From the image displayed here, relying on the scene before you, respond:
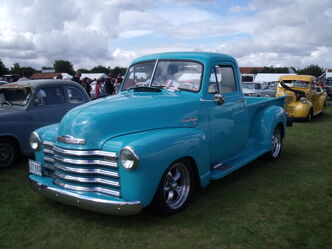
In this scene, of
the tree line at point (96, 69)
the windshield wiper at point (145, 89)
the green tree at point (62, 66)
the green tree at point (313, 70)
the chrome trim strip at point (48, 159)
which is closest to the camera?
the chrome trim strip at point (48, 159)

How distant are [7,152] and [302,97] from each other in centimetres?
1045

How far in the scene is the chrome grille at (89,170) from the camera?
3.35 meters

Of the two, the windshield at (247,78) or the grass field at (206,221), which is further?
the windshield at (247,78)

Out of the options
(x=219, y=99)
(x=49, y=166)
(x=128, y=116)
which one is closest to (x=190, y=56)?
(x=219, y=99)

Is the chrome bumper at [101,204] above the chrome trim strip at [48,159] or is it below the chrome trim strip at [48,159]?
below

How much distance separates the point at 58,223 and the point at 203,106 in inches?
92.4

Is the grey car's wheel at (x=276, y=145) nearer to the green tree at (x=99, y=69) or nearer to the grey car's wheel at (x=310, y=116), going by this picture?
the grey car's wheel at (x=310, y=116)

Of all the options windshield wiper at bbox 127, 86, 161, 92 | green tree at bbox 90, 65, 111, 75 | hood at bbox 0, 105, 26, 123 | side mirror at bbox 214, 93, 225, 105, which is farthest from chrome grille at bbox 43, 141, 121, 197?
green tree at bbox 90, 65, 111, 75

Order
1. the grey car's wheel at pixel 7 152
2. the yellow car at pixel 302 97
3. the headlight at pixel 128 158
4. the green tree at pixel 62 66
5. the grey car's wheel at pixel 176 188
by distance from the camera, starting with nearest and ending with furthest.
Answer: the headlight at pixel 128 158 < the grey car's wheel at pixel 176 188 < the grey car's wheel at pixel 7 152 < the yellow car at pixel 302 97 < the green tree at pixel 62 66

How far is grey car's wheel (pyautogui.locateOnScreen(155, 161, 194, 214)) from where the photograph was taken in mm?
3701

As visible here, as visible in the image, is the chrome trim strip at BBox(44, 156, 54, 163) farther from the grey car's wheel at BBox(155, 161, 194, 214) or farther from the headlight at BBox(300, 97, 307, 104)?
the headlight at BBox(300, 97, 307, 104)

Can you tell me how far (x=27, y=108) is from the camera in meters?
6.28

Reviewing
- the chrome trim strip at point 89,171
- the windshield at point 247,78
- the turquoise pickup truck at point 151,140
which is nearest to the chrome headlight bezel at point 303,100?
the turquoise pickup truck at point 151,140

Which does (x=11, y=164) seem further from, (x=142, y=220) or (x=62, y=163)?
(x=142, y=220)
